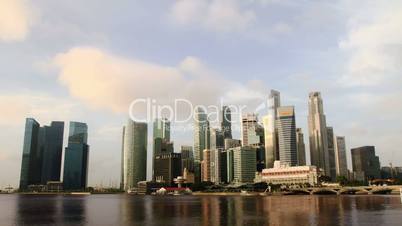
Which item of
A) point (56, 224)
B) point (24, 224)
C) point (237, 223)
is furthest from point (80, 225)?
point (237, 223)

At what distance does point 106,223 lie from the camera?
81500 mm

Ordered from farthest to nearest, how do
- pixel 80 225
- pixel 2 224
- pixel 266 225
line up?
pixel 2 224, pixel 80 225, pixel 266 225

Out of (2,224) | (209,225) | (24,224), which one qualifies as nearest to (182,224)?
(209,225)

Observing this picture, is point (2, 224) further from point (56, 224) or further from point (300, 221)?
point (300, 221)

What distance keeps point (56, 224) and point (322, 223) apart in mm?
52846

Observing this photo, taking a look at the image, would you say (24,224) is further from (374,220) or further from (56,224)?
(374,220)

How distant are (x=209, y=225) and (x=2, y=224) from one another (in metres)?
44.7

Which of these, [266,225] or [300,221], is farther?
[300,221]

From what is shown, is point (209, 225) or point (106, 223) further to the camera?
point (106, 223)

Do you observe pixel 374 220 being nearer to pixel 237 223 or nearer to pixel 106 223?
pixel 237 223

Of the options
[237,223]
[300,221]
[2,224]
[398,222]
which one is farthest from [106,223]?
[398,222]

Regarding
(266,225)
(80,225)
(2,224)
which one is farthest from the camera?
(2,224)

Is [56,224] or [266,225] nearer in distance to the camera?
[266,225]

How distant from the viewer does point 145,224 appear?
7688cm
